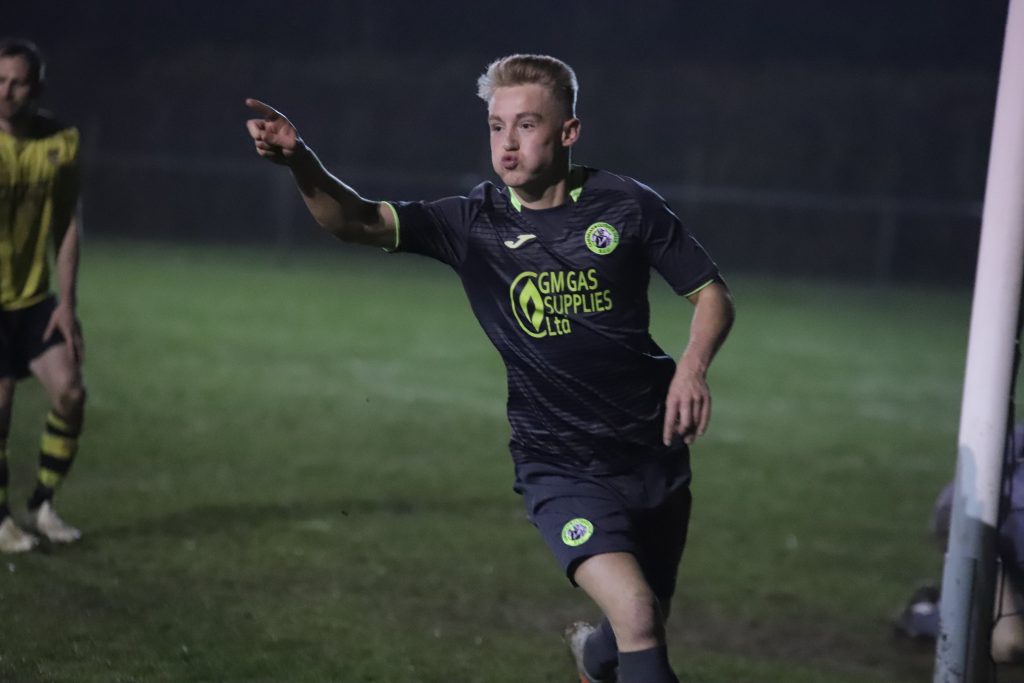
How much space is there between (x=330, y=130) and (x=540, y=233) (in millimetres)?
25927

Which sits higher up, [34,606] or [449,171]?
[34,606]

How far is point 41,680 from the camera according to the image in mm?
4672

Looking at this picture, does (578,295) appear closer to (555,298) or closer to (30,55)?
(555,298)

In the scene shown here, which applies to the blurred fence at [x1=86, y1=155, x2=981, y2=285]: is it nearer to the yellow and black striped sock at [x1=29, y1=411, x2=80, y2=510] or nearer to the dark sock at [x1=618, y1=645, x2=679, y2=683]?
the yellow and black striped sock at [x1=29, y1=411, x2=80, y2=510]

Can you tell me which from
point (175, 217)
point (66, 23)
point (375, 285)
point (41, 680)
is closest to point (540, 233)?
point (41, 680)

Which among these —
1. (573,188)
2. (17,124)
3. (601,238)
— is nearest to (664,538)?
(601,238)

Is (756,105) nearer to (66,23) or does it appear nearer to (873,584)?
(66,23)

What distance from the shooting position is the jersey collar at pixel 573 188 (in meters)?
4.32

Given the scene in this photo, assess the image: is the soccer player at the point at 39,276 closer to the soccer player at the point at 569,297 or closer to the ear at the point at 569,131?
the soccer player at the point at 569,297

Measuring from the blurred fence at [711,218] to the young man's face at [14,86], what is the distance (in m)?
17.2

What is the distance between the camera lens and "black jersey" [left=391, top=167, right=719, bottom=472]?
4.23m

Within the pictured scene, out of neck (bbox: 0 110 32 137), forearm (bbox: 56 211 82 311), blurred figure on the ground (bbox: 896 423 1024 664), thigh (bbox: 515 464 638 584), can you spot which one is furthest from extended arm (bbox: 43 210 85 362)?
blurred figure on the ground (bbox: 896 423 1024 664)


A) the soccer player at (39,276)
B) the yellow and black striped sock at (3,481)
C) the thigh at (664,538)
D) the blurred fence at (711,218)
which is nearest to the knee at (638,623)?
the thigh at (664,538)

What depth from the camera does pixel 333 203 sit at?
4062 mm
